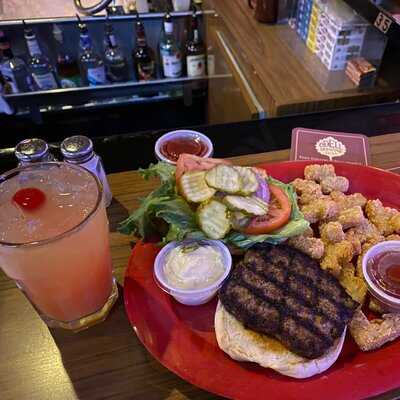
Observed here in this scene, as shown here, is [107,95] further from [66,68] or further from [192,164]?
[192,164]

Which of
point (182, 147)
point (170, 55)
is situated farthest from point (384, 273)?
point (170, 55)

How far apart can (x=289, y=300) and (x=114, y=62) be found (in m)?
2.49

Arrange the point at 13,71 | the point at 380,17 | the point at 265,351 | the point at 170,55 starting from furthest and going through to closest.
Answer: the point at 170,55 < the point at 13,71 < the point at 380,17 < the point at 265,351

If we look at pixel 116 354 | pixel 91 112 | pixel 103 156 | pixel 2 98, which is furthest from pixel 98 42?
pixel 116 354

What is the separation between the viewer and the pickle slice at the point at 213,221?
47.5 inches

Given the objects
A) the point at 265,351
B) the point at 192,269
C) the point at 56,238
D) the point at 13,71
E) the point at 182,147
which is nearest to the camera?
the point at 56,238

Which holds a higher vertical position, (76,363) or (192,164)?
(192,164)

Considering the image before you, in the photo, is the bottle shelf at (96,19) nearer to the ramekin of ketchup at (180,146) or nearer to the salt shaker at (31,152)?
the ramekin of ketchup at (180,146)

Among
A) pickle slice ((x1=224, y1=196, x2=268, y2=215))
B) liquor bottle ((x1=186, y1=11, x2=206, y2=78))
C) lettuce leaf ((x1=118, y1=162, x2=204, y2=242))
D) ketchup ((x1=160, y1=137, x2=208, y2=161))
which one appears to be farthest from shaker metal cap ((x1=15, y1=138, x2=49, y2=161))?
liquor bottle ((x1=186, y1=11, x2=206, y2=78))

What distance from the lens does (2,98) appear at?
9.64 feet

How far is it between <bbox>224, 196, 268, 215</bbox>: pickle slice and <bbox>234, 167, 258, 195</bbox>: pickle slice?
23 mm

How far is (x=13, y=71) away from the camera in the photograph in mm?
2939

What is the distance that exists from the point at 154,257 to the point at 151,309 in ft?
0.55

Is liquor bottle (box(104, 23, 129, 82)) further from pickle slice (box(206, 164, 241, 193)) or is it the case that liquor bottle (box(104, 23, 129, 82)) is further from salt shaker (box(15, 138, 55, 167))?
pickle slice (box(206, 164, 241, 193))
